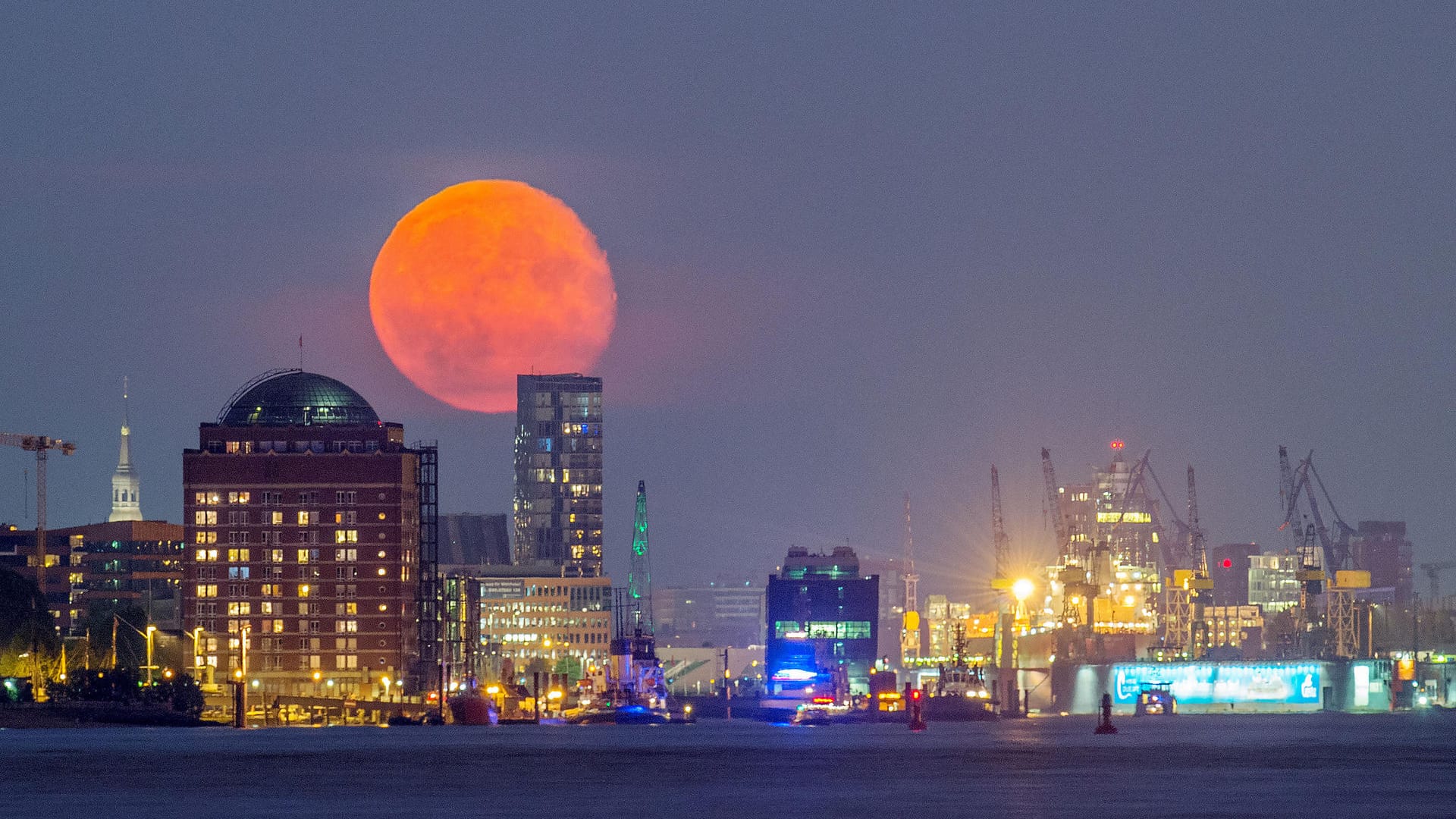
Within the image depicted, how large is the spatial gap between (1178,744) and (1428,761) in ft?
118

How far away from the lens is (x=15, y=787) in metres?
97.8

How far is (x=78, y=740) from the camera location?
535ft

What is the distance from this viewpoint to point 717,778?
4341 inches

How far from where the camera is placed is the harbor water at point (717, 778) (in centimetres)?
8625

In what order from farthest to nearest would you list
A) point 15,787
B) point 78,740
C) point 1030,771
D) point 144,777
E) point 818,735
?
point 818,735, point 78,740, point 1030,771, point 144,777, point 15,787

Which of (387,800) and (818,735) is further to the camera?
(818,735)

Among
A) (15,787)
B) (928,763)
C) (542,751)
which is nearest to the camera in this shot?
(15,787)

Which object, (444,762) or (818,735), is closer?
(444,762)

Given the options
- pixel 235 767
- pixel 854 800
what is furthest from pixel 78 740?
pixel 854 800

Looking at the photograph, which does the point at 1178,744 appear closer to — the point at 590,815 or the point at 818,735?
the point at 818,735

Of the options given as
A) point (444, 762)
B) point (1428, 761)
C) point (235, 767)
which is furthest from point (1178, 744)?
point (235, 767)

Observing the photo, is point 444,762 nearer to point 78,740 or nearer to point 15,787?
point 15,787

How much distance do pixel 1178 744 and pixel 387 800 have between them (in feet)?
299

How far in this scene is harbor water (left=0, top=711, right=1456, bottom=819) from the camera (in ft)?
283
